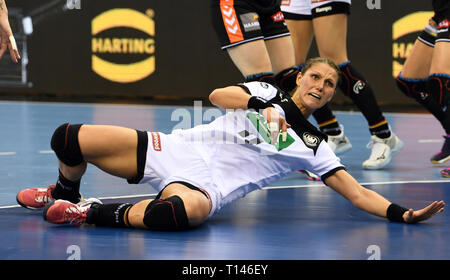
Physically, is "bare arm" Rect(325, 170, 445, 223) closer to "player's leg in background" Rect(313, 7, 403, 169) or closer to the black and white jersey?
the black and white jersey

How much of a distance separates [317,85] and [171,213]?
1.00m

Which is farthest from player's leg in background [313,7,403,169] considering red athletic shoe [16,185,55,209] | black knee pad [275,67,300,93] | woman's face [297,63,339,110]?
red athletic shoe [16,185,55,209]

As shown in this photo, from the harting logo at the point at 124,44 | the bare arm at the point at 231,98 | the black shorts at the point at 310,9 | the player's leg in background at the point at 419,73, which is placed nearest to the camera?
the bare arm at the point at 231,98

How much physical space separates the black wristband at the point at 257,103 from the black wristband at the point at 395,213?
0.80 metres

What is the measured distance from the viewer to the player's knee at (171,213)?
154 inches

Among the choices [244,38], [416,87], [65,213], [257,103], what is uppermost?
[244,38]

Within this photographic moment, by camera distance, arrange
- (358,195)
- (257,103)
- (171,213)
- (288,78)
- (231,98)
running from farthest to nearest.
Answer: (288,78) < (358,195) < (231,98) < (257,103) < (171,213)

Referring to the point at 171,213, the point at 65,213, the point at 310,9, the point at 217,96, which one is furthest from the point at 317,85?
the point at 310,9

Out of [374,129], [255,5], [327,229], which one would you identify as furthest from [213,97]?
[374,129]

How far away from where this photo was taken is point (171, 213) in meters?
3.90

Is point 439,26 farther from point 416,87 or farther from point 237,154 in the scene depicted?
point 237,154

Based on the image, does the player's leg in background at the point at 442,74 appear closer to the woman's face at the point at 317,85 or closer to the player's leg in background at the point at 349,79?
the player's leg in background at the point at 349,79

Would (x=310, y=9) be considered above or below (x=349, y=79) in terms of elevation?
above

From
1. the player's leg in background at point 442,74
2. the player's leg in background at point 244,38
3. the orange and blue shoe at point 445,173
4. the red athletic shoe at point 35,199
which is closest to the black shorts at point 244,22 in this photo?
the player's leg in background at point 244,38
